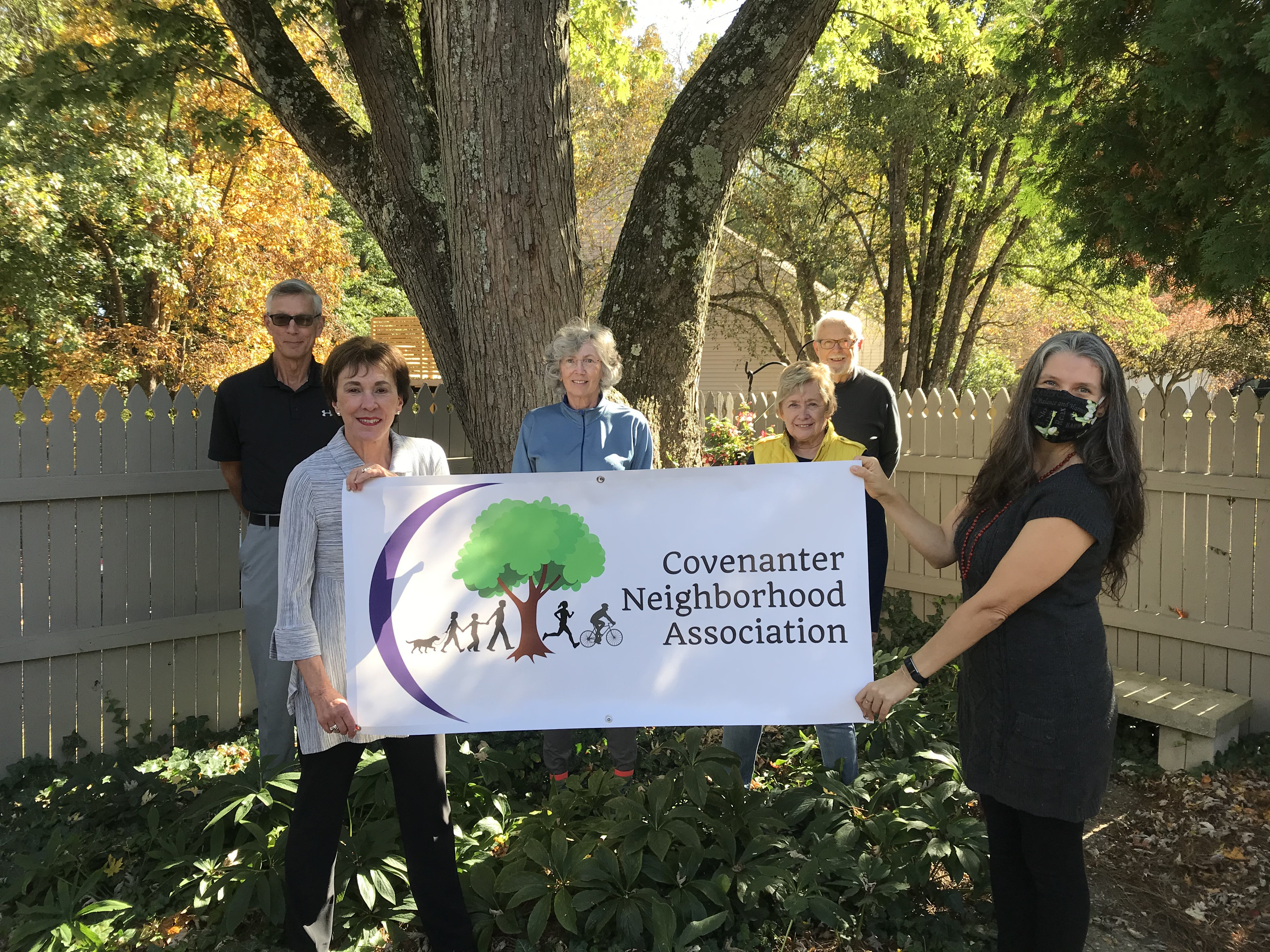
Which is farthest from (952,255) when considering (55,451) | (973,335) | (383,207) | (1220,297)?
(55,451)

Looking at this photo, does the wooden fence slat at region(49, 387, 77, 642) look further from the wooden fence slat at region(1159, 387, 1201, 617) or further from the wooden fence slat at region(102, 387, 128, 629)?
the wooden fence slat at region(1159, 387, 1201, 617)

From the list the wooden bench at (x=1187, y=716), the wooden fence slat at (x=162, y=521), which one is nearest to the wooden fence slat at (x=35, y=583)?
the wooden fence slat at (x=162, y=521)

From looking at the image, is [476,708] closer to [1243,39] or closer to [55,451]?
[55,451]

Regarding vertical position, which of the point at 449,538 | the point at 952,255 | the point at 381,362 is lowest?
the point at 449,538

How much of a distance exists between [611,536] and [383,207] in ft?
9.24

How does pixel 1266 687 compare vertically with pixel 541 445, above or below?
below

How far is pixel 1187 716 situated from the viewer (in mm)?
4672

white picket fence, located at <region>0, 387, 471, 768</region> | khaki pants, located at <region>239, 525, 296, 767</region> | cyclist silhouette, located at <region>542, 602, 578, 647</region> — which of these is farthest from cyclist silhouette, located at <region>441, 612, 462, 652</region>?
white picket fence, located at <region>0, 387, 471, 768</region>

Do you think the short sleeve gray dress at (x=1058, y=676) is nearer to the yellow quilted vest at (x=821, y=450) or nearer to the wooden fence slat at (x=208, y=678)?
the yellow quilted vest at (x=821, y=450)

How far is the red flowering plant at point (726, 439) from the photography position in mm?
6820

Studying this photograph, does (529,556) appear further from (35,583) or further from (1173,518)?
(1173,518)

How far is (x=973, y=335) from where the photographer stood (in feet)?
59.7

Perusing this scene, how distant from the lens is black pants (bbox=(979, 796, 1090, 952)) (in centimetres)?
242

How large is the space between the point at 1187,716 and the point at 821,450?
2681 millimetres
